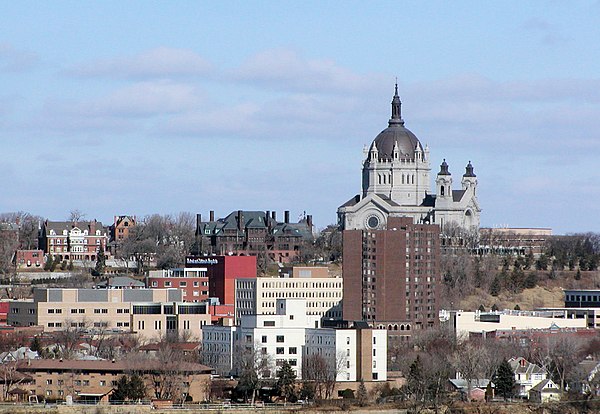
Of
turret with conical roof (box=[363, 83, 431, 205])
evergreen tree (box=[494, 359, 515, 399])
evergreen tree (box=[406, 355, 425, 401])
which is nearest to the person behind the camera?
evergreen tree (box=[406, 355, 425, 401])

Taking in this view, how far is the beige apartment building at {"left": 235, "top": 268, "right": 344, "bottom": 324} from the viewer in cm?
13900

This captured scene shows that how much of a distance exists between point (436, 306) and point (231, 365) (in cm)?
3399

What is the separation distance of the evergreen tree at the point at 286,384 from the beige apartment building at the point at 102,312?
106 ft

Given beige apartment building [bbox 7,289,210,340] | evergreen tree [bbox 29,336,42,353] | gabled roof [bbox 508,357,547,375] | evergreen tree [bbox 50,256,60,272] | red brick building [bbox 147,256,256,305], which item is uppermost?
evergreen tree [bbox 50,256,60,272]

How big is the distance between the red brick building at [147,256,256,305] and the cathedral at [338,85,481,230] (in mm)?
31935

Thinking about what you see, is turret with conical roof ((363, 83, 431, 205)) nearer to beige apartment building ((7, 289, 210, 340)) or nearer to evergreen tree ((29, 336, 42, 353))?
beige apartment building ((7, 289, 210, 340))

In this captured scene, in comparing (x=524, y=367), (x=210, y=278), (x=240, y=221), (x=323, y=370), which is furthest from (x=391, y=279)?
(x=240, y=221)

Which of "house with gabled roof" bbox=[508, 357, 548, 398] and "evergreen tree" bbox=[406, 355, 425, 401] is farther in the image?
"house with gabled roof" bbox=[508, 357, 548, 398]

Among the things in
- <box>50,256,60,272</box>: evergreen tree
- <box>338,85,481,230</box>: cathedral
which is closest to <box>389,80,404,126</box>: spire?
<box>338,85,481,230</box>: cathedral

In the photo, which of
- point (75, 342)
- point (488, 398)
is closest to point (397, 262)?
point (75, 342)

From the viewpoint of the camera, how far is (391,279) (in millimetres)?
137875

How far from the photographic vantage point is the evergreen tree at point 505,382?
329ft

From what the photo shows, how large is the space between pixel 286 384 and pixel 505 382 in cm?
1131

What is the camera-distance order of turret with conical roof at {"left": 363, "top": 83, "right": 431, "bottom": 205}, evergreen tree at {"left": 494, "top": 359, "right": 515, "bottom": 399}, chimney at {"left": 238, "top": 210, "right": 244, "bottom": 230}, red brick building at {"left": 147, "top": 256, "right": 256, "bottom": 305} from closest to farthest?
evergreen tree at {"left": 494, "top": 359, "right": 515, "bottom": 399} → red brick building at {"left": 147, "top": 256, "right": 256, "bottom": 305} → chimney at {"left": 238, "top": 210, "right": 244, "bottom": 230} → turret with conical roof at {"left": 363, "top": 83, "right": 431, "bottom": 205}
